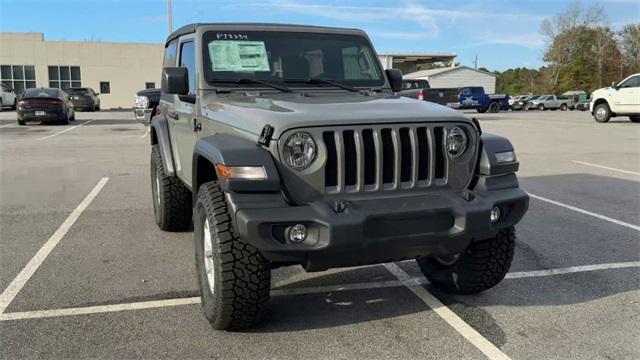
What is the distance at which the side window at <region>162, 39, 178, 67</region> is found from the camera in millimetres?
5568

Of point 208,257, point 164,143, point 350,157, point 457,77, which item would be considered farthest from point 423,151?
point 457,77

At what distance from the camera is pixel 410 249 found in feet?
10.7

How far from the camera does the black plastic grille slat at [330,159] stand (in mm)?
3203

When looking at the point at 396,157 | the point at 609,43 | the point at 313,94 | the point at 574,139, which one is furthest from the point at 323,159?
the point at 609,43

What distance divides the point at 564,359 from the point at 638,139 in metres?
15.2

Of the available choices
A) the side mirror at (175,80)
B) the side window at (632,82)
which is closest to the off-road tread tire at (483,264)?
the side mirror at (175,80)

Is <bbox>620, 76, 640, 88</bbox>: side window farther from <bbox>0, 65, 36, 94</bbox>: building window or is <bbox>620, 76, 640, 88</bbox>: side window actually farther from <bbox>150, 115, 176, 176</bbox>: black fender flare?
<bbox>0, 65, 36, 94</bbox>: building window

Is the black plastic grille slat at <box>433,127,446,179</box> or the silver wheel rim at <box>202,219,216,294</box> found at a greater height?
the black plastic grille slat at <box>433,127,446,179</box>

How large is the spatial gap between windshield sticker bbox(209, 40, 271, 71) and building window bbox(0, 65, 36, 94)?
4847 centimetres

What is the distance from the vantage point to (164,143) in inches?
218

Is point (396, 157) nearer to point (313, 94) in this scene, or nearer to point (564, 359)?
point (313, 94)

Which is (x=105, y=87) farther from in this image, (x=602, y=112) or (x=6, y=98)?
(x=602, y=112)

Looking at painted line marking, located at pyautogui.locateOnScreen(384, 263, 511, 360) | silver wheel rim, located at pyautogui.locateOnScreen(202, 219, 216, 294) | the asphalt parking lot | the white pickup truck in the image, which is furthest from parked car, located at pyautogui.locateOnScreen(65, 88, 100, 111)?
silver wheel rim, located at pyautogui.locateOnScreen(202, 219, 216, 294)

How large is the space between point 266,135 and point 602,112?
2407cm
